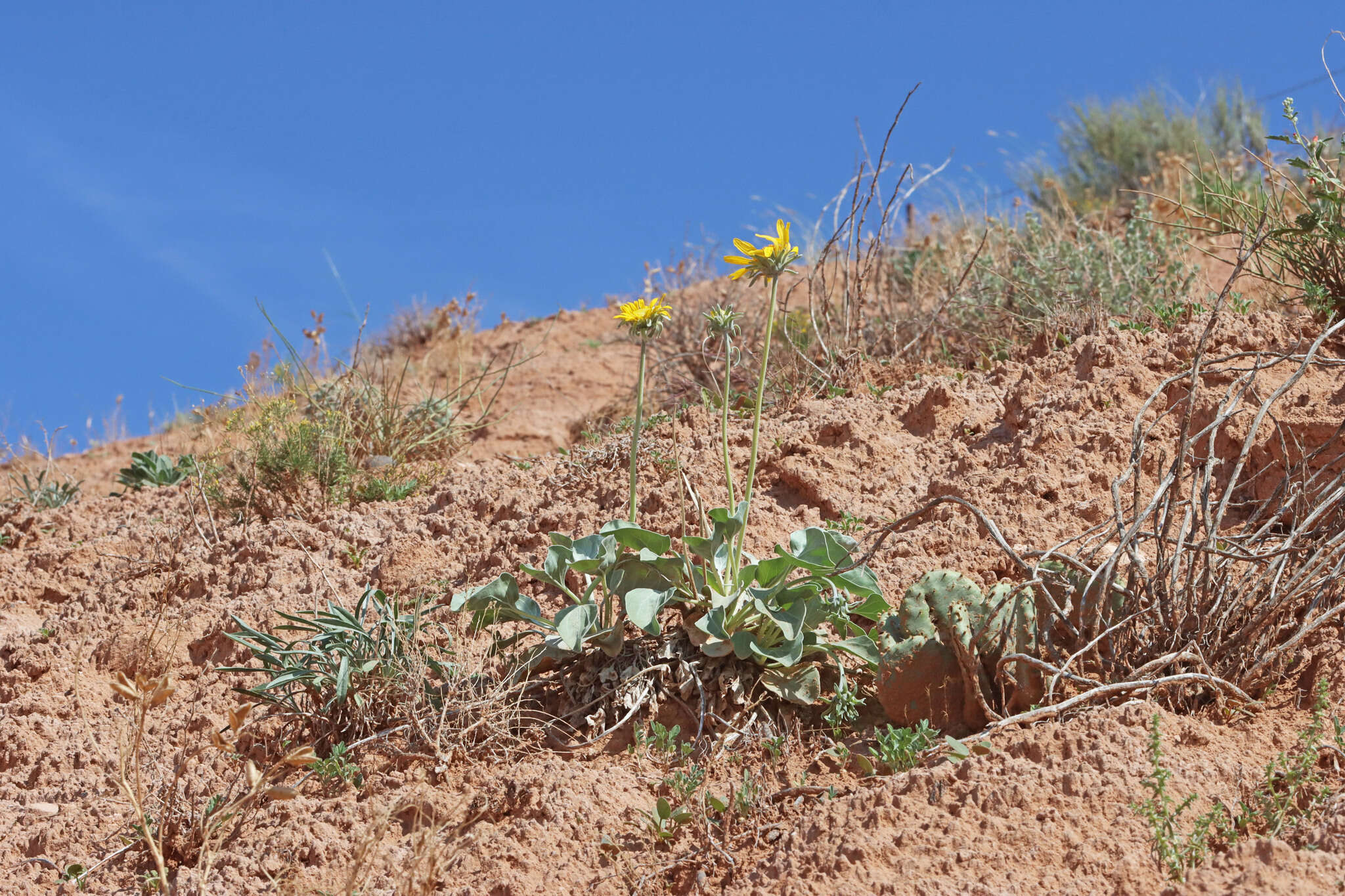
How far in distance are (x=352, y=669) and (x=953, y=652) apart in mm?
1768

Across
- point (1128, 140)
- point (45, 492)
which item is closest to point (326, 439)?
point (45, 492)

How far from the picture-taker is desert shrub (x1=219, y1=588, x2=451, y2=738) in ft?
11.4

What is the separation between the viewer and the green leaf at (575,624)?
11.1 ft

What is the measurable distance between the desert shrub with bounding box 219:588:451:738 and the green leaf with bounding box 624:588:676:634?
25.5 inches

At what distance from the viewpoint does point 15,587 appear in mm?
5820

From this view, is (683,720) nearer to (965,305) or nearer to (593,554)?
(593,554)

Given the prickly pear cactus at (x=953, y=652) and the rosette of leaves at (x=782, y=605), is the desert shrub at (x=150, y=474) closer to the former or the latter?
the rosette of leaves at (x=782, y=605)

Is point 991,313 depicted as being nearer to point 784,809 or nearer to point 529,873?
point 784,809

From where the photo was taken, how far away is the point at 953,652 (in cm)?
329

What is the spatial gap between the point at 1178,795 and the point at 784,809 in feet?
3.17

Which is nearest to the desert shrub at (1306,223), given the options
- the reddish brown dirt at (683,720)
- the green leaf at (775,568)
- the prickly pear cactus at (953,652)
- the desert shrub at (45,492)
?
the reddish brown dirt at (683,720)

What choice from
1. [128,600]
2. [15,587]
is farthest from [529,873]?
[15,587]

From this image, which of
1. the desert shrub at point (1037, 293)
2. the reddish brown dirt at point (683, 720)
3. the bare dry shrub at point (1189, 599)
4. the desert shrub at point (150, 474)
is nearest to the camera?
the reddish brown dirt at point (683, 720)

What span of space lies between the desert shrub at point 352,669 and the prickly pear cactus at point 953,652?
1345mm
